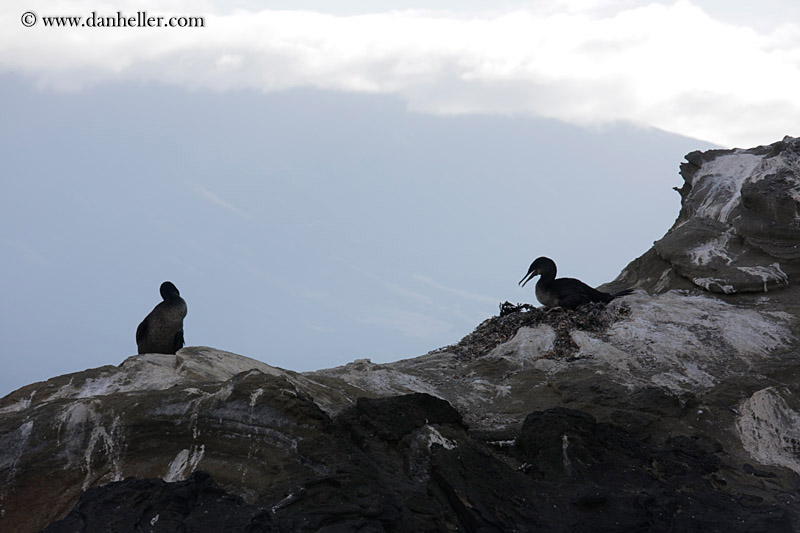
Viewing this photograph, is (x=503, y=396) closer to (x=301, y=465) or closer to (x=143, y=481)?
(x=301, y=465)

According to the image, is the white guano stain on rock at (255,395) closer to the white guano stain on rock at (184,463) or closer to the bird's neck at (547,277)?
the white guano stain on rock at (184,463)

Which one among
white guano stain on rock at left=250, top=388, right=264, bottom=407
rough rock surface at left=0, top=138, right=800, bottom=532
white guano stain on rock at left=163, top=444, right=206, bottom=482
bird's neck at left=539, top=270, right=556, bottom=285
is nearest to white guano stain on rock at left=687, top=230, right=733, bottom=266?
rough rock surface at left=0, top=138, right=800, bottom=532

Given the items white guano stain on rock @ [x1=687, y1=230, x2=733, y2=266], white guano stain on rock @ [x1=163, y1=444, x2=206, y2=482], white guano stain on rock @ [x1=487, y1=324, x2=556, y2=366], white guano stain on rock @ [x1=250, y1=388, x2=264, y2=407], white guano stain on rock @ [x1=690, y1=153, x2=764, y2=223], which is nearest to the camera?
white guano stain on rock @ [x1=163, y1=444, x2=206, y2=482]

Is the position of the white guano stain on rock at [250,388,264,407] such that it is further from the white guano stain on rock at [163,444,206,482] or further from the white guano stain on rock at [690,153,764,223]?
the white guano stain on rock at [690,153,764,223]

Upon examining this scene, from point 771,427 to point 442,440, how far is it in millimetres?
3835

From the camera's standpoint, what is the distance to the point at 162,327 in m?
9.88

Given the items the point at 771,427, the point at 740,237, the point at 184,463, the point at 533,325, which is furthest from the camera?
the point at 740,237

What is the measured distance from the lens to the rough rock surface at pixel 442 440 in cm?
505

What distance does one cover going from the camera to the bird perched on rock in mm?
9852

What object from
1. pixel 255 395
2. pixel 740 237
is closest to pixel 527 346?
pixel 740 237

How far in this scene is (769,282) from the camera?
35.2ft

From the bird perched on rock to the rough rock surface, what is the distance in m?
2.26

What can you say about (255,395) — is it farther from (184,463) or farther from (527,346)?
(527,346)

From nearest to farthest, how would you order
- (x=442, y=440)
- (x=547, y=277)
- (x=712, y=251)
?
(x=442, y=440) → (x=547, y=277) → (x=712, y=251)
